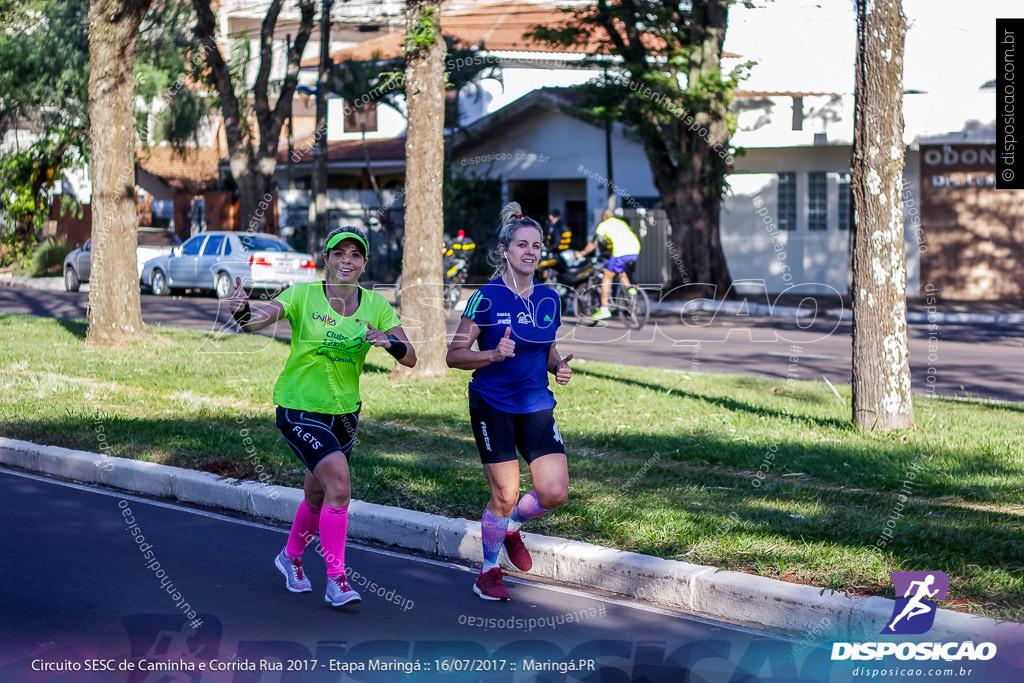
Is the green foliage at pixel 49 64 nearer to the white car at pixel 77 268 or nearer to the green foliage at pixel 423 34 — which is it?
the white car at pixel 77 268

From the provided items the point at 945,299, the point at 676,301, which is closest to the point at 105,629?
the point at 676,301

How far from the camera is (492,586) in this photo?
5867 mm

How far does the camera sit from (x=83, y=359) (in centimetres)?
1408

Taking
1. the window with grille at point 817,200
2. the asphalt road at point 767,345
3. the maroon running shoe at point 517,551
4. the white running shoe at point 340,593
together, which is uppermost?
the window with grille at point 817,200

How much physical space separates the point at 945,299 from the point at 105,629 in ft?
80.8

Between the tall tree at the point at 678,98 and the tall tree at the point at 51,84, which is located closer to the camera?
the tall tree at the point at 678,98

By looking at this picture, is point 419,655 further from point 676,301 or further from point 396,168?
point 396,168

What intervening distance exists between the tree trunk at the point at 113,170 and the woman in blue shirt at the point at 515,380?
10716 millimetres

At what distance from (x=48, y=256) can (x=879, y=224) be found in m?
30.1

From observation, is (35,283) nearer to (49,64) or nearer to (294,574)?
(49,64)

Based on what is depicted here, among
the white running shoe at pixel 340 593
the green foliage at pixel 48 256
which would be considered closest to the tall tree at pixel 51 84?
the green foliage at pixel 48 256

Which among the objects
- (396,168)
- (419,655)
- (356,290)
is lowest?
(419,655)

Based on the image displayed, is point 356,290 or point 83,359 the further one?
point 83,359

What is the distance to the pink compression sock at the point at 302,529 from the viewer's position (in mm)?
5918
